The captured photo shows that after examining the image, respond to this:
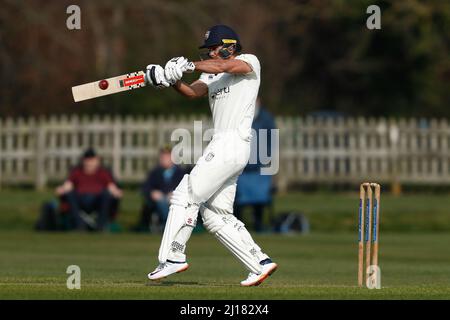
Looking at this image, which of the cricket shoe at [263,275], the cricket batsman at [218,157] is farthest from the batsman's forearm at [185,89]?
the cricket shoe at [263,275]

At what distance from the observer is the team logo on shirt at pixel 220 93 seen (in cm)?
1053

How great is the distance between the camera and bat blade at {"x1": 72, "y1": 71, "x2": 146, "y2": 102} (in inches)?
409

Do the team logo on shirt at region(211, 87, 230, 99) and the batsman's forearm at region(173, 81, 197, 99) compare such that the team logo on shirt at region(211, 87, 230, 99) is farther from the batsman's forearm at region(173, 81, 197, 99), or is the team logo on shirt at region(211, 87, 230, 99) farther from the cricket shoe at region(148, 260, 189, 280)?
the cricket shoe at region(148, 260, 189, 280)

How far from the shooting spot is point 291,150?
29.2 meters

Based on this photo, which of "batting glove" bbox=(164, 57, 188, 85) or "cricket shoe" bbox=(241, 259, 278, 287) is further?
"cricket shoe" bbox=(241, 259, 278, 287)

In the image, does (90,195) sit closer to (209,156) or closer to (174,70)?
(209,156)

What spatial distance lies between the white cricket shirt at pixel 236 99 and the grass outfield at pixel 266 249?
124 cm

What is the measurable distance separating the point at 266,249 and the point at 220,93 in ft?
24.4

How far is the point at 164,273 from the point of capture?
1038cm

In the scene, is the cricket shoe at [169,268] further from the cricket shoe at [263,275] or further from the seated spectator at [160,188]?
the seated spectator at [160,188]

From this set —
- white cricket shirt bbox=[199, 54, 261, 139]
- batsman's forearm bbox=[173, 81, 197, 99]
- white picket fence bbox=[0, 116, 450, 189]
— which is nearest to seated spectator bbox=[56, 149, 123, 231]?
white picket fence bbox=[0, 116, 450, 189]
